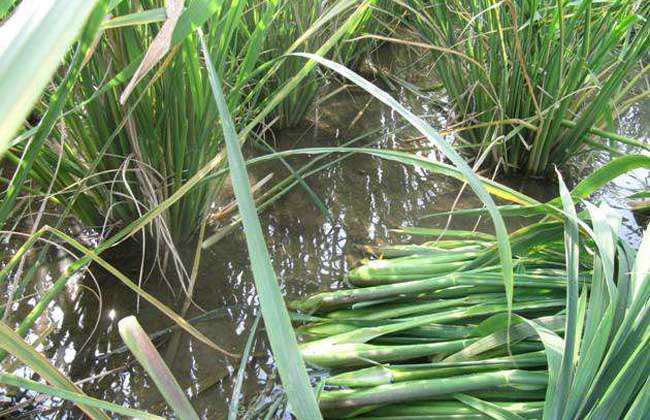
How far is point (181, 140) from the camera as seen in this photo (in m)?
1.10

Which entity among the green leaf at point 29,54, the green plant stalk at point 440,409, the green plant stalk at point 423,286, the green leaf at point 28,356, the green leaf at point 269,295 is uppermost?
the green leaf at point 29,54

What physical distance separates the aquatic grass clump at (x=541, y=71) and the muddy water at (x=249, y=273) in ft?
0.51

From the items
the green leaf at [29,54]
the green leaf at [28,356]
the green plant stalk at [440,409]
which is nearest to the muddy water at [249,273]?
the green plant stalk at [440,409]

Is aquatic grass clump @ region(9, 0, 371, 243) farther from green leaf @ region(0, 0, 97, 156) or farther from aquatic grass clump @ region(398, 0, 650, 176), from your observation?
green leaf @ region(0, 0, 97, 156)

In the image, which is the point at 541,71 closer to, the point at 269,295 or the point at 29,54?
the point at 269,295

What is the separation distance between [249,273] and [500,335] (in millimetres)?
588

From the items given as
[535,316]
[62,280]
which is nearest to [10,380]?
[62,280]

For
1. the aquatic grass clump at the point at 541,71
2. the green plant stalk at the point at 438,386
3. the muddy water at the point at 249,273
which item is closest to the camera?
the green plant stalk at the point at 438,386

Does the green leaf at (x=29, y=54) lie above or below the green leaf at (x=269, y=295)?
above

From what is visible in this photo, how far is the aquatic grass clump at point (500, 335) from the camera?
2.54ft

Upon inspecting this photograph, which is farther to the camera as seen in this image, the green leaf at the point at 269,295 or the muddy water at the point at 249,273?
the muddy water at the point at 249,273

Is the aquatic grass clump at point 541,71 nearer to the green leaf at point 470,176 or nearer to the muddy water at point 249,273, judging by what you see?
the muddy water at point 249,273

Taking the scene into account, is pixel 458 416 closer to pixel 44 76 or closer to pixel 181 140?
pixel 181 140

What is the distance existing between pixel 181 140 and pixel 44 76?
921 millimetres
